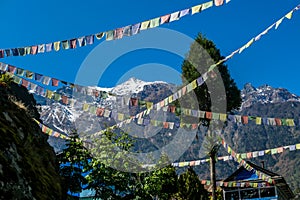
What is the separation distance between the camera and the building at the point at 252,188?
113 ft

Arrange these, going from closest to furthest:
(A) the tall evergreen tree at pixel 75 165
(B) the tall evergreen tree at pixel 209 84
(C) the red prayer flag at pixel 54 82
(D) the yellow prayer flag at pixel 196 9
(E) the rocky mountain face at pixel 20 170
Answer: (E) the rocky mountain face at pixel 20 170, (D) the yellow prayer flag at pixel 196 9, (C) the red prayer flag at pixel 54 82, (A) the tall evergreen tree at pixel 75 165, (B) the tall evergreen tree at pixel 209 84

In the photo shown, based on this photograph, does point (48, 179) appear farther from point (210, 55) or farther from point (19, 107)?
point (210, 55)

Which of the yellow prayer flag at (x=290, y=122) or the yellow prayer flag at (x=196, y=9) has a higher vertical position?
the yellow prayer flag at (x=196, y=9)

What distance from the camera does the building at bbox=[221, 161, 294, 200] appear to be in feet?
113

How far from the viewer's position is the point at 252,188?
1427 inches

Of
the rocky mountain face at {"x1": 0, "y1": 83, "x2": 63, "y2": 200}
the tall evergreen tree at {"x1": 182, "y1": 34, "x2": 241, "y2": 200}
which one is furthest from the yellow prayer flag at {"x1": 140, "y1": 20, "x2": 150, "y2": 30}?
the tall evergreen tree at {"x1": 182, "y1": 34, "x2": 241, "y2": 200}

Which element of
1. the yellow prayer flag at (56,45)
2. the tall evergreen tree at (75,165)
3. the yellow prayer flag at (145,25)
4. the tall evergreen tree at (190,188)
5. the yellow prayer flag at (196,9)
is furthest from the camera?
the tall evergreen tree at (190,188)

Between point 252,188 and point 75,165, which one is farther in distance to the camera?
point 252,188

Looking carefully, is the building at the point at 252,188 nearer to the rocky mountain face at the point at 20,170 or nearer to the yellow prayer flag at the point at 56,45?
the yellow prayer flag at the point at 56,45

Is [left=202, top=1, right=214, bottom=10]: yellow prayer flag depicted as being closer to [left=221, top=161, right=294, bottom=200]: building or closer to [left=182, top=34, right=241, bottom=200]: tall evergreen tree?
[left=182, top=34, right=241, bottom=200]: tall evergreen tree

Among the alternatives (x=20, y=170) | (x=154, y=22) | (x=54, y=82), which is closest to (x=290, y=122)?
(x=154, y=22)

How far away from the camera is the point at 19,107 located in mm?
12180

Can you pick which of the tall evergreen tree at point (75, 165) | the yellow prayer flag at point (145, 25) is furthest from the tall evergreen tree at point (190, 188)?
the yellow prayer flag at point (145, 25)

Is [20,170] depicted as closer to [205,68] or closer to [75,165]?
[75,165]
